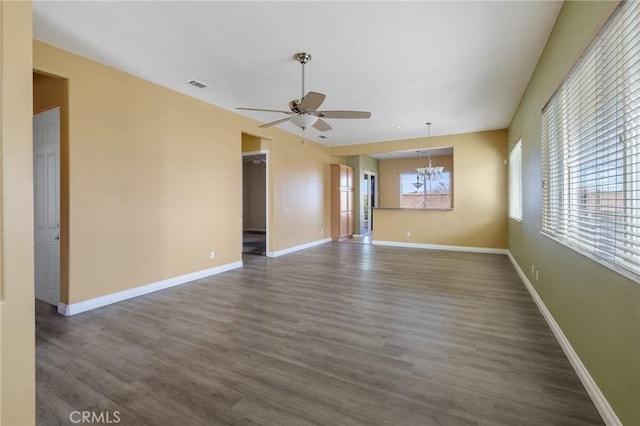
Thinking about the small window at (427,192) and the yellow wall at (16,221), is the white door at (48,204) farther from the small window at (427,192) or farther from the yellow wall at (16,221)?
the small window at (427,192)

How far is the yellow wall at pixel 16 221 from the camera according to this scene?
0.83 meters

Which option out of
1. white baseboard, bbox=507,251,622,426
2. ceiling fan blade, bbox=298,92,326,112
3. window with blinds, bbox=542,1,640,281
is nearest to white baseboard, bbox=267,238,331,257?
ceiling fan blade, bbox=298,92,326,112

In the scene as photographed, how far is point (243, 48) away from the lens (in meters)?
3.01

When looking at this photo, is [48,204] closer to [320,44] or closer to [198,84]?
[198,84]

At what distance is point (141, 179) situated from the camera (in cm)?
375

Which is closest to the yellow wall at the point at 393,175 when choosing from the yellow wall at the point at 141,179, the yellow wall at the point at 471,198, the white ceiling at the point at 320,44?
the yellow wall at the point at 471,198

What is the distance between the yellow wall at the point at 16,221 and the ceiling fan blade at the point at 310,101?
7.16 ft

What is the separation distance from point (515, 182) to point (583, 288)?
3928 millimetres

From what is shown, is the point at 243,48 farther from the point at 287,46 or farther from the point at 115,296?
the point at 115,296

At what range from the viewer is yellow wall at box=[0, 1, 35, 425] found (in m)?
0.83

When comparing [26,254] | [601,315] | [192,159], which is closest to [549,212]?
[601,315]

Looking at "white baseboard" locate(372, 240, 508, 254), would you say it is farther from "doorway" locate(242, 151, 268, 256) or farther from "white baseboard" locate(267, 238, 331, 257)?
"doorway" locate(242, 151, 268, 256)

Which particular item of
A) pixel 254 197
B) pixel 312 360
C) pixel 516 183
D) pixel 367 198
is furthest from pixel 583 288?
pixel 254 197

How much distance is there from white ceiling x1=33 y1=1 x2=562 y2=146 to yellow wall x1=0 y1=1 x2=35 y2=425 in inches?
74.4
